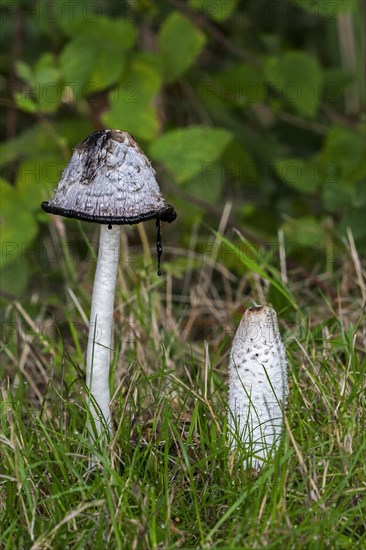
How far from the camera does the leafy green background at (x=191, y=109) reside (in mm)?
3889

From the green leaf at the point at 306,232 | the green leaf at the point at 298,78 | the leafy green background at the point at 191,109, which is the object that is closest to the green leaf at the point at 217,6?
the leafy green background at the point at 191,109

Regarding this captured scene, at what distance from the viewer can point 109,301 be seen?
2.54m

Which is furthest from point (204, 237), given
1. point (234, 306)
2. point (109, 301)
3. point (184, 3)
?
point (109, 301)

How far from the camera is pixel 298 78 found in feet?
13.9

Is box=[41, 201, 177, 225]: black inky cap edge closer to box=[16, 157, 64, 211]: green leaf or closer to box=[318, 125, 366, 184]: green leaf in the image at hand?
box=[16, 157, 64, 211]: green leaf

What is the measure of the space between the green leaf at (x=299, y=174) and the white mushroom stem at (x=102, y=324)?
1.90m

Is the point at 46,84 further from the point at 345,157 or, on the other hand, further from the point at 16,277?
the point at 345,157

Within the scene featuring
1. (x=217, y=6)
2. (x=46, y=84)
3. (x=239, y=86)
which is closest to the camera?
(x=217, y=6)

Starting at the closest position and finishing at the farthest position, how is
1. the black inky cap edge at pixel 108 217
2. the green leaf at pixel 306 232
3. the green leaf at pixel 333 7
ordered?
the black inky cap edge at pixel 108 217, the green leaf at pixel 333 7, the green leaf at pixel 306 232

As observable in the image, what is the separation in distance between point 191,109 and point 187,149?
112cm

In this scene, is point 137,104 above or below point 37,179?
above

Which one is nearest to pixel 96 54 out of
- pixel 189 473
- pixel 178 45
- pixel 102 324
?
pixel 178 45

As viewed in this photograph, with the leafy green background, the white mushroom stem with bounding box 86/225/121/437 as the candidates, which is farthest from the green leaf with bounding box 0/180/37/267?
the white mushroom stem with bounding box 86/225/121/437

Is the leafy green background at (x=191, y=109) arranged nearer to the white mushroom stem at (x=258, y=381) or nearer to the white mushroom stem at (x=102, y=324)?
the white mushroom stem at (x=102, y=324)
